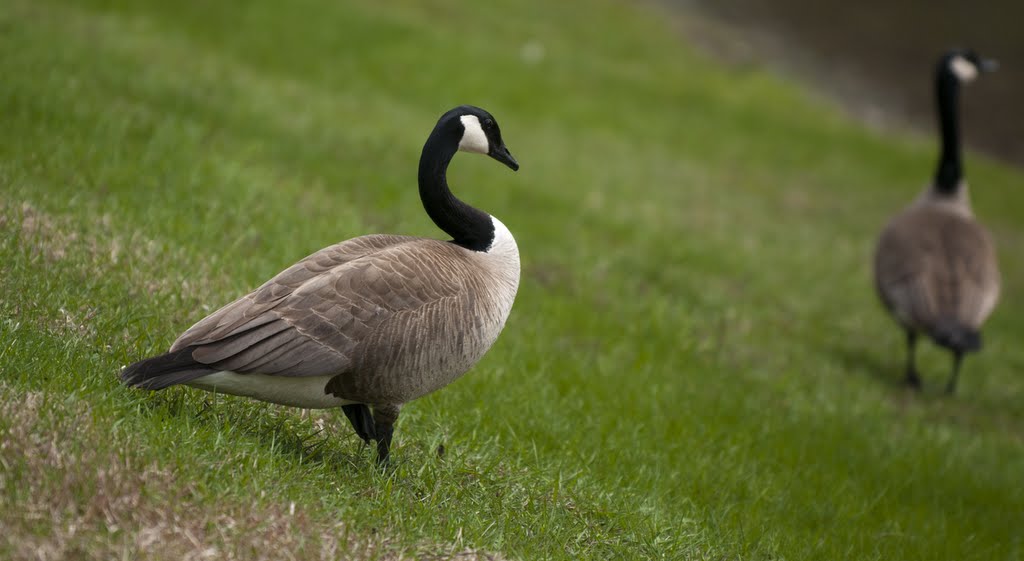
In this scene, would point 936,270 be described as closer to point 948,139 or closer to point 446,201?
point 948,139

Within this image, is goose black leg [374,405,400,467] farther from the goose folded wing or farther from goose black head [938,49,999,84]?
goose black head [938,49,999,84]

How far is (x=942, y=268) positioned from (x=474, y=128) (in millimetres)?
7724

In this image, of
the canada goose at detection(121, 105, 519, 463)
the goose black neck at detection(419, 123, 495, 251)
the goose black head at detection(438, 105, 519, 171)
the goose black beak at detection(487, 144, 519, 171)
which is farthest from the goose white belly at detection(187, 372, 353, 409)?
the goose black beak at detection(487, 144, 519, 171)

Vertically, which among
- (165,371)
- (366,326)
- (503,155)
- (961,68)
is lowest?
(165,371)

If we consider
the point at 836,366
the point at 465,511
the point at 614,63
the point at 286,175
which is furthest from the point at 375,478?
the point at 614,63

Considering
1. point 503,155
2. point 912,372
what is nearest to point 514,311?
point 503,155

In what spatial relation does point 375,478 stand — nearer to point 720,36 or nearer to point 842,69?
point 720,36

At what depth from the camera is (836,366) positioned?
11.0 metres

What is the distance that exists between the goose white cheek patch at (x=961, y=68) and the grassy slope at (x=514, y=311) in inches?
129

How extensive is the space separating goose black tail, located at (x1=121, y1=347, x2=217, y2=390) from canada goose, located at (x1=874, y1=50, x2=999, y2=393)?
8426 mm

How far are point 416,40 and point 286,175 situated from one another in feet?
29.8

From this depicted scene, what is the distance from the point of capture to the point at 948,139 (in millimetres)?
12664

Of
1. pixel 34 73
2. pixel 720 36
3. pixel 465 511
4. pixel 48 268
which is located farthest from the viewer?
pixel 720 36

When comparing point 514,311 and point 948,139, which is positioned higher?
point 948,139
